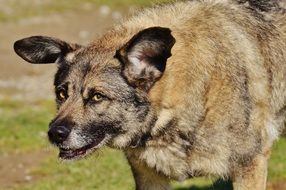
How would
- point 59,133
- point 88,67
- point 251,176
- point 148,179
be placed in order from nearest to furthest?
point 59,133
point 88,67
point 251,176
point 148,179

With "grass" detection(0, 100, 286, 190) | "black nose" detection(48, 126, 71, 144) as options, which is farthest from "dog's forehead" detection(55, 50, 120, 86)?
"grass" detection(0, 100, 286, 190)

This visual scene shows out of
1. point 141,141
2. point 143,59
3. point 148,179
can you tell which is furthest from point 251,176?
point 143,59

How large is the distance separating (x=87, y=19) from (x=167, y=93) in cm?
2308

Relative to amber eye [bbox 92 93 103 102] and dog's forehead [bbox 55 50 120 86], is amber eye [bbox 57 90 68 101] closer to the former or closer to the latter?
dog's forehead [bbox 55 50 120 86]

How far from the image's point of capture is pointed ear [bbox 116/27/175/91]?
698cm

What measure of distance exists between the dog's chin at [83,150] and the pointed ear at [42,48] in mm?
967

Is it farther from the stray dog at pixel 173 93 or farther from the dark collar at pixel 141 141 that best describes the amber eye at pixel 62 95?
the dark collar at pixel 141 141

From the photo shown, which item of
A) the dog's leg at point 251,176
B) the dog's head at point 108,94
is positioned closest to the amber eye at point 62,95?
the dog's head at point 108,94

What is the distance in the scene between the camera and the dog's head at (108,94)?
→ 22.8 ft

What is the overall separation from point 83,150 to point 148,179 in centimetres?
102

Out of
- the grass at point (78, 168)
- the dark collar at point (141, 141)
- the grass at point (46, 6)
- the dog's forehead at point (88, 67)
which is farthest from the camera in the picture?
the grass at point (46, 6)

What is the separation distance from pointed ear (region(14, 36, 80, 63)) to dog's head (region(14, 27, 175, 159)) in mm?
279

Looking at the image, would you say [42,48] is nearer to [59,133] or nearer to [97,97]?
[97,97]

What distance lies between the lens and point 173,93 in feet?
23.9
